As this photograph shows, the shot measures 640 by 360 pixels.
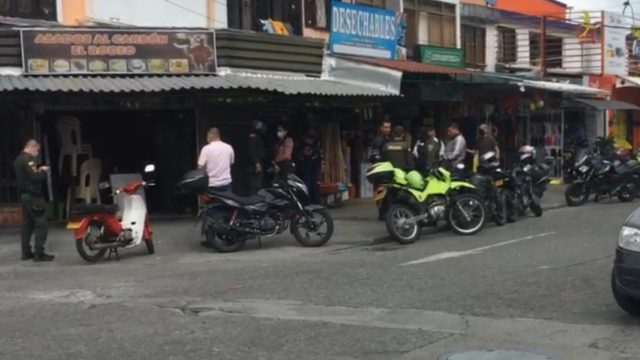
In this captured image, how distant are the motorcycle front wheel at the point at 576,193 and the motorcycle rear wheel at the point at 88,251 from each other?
11.3 meters

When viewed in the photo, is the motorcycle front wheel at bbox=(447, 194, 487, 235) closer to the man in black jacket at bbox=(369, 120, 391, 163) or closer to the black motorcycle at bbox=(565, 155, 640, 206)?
the man in black jacket at bbox=(369, 120, 391, 163)

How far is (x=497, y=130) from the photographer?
82.6 ft

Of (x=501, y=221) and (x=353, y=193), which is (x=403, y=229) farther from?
(x=353, y=193)

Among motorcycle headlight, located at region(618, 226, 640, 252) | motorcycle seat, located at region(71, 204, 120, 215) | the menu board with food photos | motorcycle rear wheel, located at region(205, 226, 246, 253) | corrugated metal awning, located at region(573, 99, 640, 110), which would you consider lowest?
motorcycle rear wheel, located at region(205, 226, 246, 253)

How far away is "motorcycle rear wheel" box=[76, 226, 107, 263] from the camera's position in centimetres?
1152

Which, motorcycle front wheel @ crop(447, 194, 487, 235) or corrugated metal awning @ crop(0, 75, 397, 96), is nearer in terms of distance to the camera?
motorcycle front wheel @ crop(447, 194, 487, 235)

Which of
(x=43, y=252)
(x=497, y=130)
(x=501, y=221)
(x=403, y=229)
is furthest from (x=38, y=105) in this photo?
(x=497, y=130)

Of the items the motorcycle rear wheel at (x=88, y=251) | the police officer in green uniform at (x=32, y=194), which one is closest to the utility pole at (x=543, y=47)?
the motorcycle rear wheel at (x=88, y=251)

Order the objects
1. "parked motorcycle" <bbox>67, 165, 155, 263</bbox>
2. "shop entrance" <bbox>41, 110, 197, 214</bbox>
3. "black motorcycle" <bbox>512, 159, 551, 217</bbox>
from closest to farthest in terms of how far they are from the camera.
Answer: "parked motorcycle" <bbox>67, 165, 155, 263</bbox> < "black motorcycle" <bbox>512, 159, 551, 217</bbox> < "shop entrance" <bbox>41, 110, 197, 214</bbox>

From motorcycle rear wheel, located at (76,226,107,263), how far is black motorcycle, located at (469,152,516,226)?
20.9ft

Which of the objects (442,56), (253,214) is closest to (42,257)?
(253,214)

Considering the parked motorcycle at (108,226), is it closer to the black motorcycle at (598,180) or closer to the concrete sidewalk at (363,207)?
the concrete sidewalk at (363,207)

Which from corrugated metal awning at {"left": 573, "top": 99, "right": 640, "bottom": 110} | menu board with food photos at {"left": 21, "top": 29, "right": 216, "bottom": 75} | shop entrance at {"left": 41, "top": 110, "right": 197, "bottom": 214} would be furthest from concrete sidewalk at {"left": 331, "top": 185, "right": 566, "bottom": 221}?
corrugated metal awning at {"left": 573, "top": 99, "right": 640, "bottom": 110}

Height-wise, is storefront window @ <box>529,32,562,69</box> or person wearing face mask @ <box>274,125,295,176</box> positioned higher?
storefront window @ <box>529,32,562,69</box>
